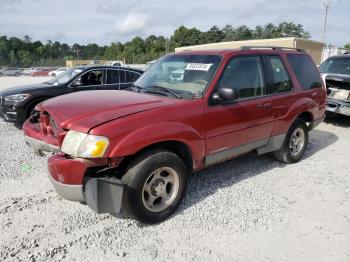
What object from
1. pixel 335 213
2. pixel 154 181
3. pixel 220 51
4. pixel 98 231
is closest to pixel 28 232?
pixel 98 231

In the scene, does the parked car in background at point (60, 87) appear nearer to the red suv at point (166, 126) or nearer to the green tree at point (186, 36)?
the red suv at point (166, 126)

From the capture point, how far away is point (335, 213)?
3871 millimetres

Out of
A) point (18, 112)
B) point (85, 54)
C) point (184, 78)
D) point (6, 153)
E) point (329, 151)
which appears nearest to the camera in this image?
point (184, 78)

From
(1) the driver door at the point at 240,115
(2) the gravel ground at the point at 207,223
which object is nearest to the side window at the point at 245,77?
(1) the driver door at the point at 240,115

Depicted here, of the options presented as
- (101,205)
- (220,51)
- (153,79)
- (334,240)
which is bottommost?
(334,240)

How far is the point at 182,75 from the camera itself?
4234 mm

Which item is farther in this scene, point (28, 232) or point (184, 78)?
point (184, 78)

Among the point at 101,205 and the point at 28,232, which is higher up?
the point at 101,205

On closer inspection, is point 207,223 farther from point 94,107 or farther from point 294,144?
point 294,144

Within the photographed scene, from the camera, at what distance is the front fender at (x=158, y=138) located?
10.1 feet

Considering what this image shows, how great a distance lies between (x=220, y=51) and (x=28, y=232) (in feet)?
10.3

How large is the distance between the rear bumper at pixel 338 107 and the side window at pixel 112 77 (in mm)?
5619

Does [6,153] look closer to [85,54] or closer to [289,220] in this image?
[289,220]

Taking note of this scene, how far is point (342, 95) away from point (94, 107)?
282 inches
